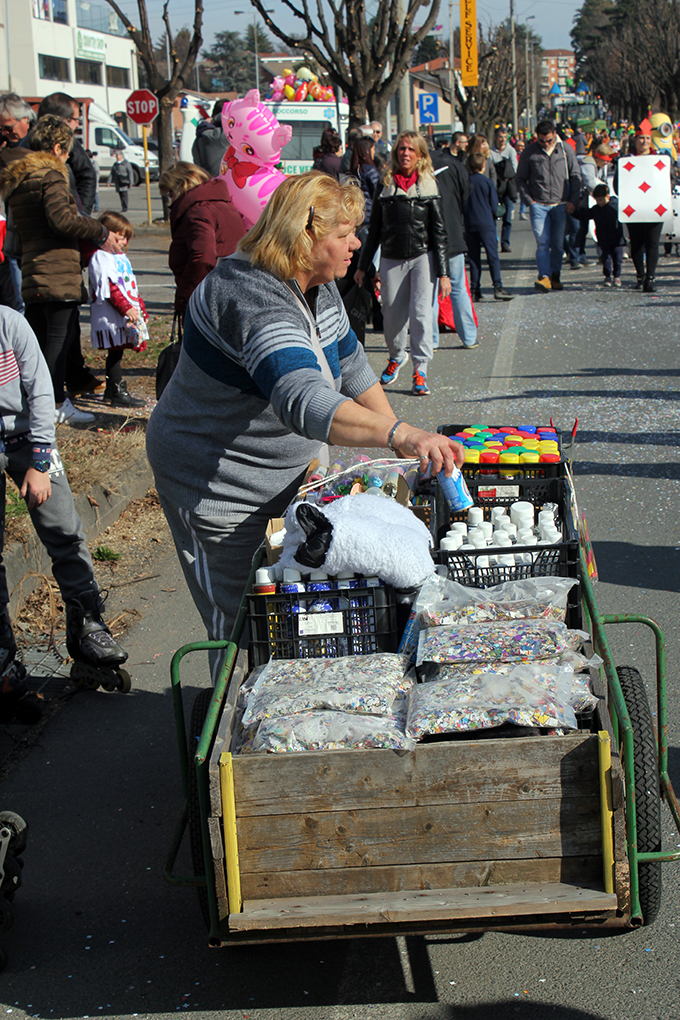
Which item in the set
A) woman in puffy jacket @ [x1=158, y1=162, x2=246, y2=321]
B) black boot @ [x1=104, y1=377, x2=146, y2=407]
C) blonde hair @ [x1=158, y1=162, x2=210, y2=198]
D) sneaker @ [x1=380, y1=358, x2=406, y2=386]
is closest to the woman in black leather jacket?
sneaker @ [x1=380, y1=358, x2=406, y2=386]

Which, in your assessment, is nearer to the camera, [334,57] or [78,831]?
[78,831]

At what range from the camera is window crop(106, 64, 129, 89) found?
6912 cm

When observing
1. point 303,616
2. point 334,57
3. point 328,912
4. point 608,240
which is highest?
point 334,57

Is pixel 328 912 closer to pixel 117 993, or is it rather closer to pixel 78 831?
pixel 117 993

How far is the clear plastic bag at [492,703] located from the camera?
2371 mm

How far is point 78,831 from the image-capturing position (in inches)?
141

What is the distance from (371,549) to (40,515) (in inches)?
82.1

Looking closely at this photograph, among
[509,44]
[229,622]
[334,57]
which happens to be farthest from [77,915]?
[509,44]

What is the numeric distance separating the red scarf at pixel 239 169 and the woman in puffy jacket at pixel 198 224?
4.1 inches

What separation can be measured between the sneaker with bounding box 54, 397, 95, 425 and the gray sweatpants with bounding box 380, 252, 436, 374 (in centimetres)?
294

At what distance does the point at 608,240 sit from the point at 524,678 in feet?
46.2

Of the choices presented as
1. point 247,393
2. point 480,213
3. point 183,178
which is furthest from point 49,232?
point 480,213

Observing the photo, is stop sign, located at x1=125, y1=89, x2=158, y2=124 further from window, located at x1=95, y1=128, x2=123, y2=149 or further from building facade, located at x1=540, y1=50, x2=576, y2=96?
building facade, located at x1=540, y1=50, x2=576, y2=96

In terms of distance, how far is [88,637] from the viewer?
4492 millimetres
